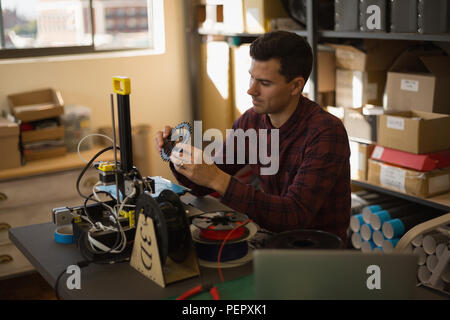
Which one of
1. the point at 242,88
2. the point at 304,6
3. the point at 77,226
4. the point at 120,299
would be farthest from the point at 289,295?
the point at 242,88

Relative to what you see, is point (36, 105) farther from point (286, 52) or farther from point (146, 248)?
point (146, 248)

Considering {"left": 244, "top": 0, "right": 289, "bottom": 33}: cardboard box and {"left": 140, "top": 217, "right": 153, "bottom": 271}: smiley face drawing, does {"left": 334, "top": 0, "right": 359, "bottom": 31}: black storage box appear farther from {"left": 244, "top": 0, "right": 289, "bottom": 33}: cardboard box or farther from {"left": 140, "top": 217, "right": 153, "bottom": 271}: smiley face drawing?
{"left": 140, "top": 217, "right": 153, "bottom": 271}: smiley face drawing

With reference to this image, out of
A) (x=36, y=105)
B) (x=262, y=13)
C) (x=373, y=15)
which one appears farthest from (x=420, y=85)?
(x=36, y=105)

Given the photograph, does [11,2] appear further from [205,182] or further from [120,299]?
[120,299]

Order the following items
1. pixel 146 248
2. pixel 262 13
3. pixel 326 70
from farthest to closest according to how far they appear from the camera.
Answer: pixel 262 13, pixel 326 70, pixel 146 248

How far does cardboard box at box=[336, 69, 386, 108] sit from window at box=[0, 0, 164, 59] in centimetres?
143

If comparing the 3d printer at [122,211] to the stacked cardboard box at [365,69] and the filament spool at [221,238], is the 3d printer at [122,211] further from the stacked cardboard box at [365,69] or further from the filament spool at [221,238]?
the stacked cardboard box at [365,69]

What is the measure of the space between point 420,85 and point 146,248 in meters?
1.70

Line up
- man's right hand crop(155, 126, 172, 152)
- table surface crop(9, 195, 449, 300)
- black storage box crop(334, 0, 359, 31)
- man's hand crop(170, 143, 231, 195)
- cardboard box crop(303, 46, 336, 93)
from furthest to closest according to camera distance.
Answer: cardboard box crop(303, 46, 336, 93), black storage box crop(334, 0, 359, 31), man's right hand crop(155, 126, 172, 152), man's hand crop(170, 143, 231, 195), table surface crop(9, 195, 449, 300)

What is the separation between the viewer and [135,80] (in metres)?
3.80

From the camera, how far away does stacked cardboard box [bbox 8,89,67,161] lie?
323 cm

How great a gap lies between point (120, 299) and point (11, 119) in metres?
2.22

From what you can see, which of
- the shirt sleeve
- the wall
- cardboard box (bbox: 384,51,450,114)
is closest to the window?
the wall

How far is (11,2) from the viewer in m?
3.61
